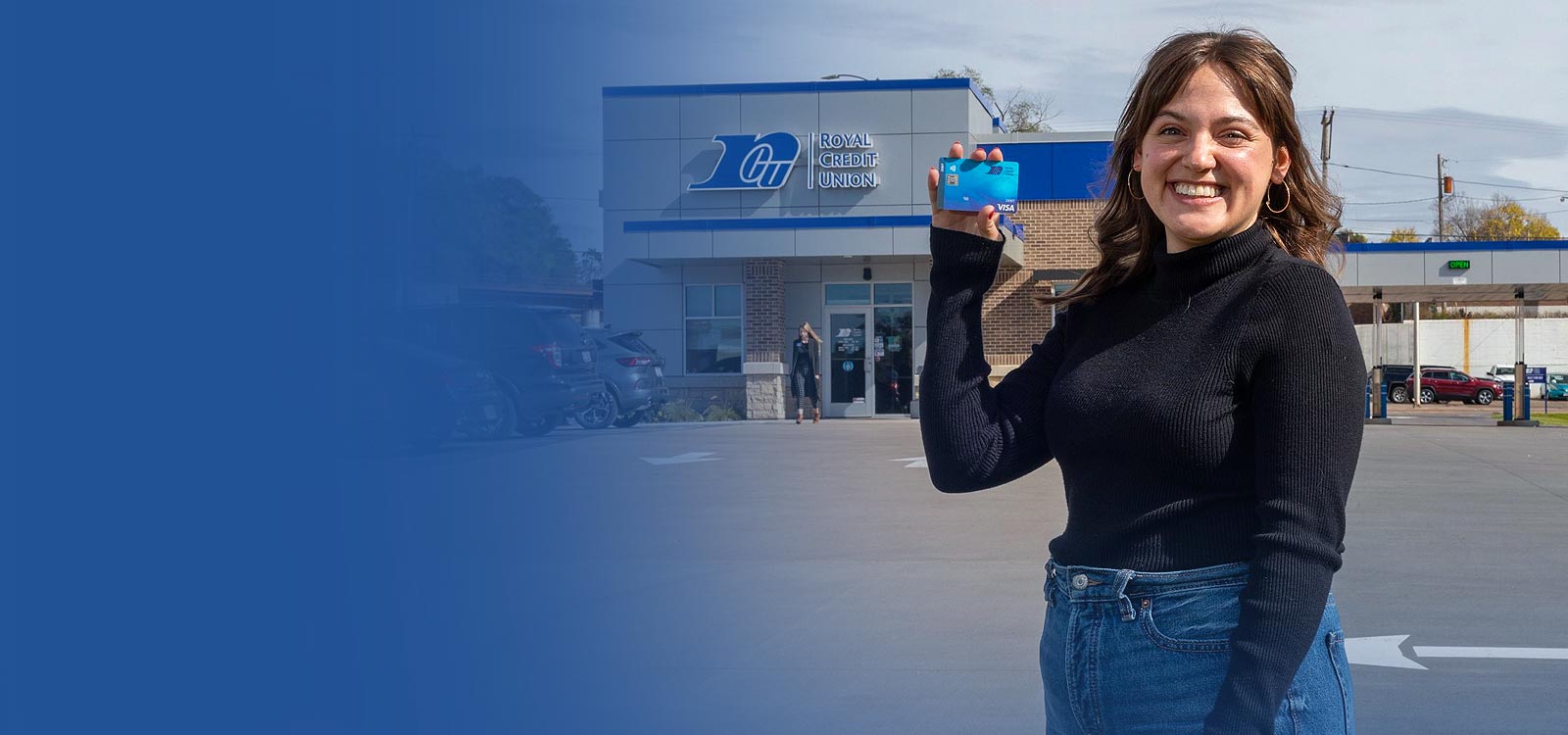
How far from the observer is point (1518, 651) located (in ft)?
20.6

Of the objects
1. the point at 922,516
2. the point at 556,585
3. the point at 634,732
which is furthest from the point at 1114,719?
Answer: the point at 922,516

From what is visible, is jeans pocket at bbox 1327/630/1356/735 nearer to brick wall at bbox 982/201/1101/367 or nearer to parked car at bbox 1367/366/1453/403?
brick wall at bbox 982/201/1101/367

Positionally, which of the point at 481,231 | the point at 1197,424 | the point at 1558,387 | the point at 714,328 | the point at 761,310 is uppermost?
the point at 761,310

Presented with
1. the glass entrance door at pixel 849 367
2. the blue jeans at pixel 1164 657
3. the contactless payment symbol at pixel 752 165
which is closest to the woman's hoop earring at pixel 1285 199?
the blue jeans at pixel 1164 657

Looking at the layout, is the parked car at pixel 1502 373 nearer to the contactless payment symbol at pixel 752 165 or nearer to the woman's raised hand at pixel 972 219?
the contactless payment symbol at pixel 752 165

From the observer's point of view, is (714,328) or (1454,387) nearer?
(714,328)

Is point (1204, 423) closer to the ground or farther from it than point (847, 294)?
closer to the ground

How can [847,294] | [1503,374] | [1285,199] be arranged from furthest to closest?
1. [1503,374]
2. [847,294]
3. [1285,199]

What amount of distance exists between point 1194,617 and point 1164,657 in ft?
0.23

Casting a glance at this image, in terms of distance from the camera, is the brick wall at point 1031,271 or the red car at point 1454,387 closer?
the brick wall at point 1031,271

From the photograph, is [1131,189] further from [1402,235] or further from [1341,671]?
[1402,235]

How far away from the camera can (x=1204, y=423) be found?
2.00 metres

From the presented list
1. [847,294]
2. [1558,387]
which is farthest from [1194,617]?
[1558,387]

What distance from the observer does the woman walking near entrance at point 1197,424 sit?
6.30 ft
